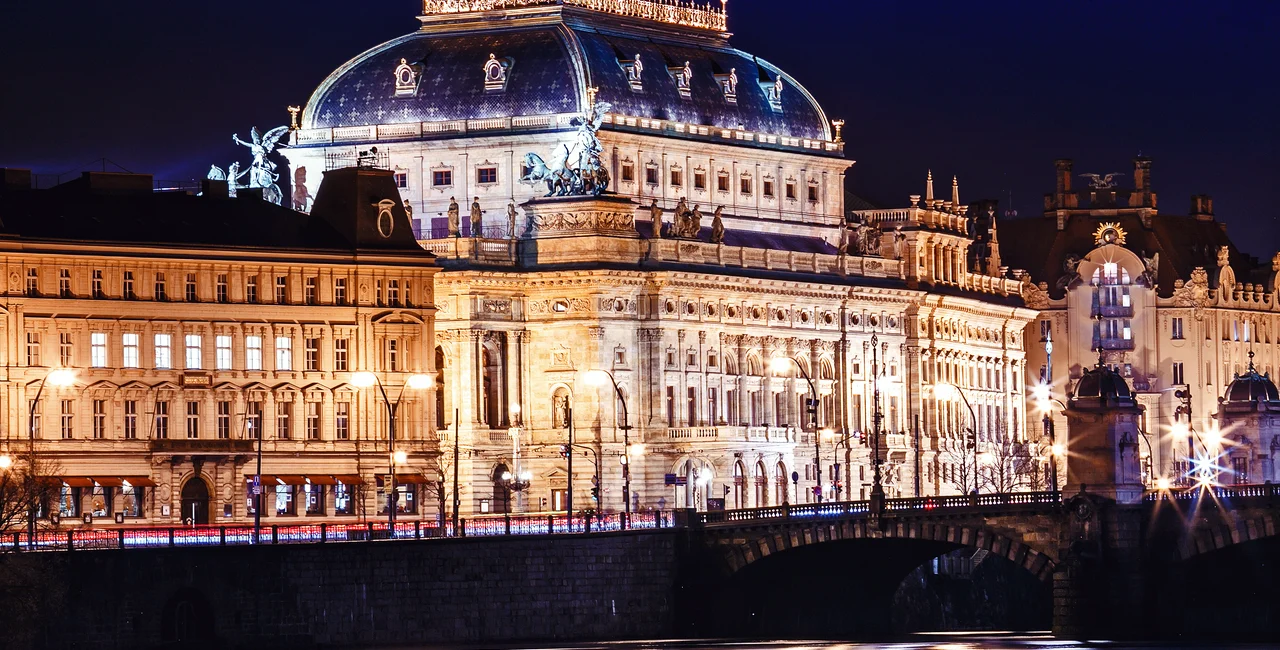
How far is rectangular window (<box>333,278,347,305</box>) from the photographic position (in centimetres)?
18312

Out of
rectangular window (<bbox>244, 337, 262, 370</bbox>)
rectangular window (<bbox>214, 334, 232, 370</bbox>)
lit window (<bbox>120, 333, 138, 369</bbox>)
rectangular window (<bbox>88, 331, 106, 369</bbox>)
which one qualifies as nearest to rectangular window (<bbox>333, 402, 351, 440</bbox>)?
rectangular window (<bbox>244, 337, 262, 370</bbox>)

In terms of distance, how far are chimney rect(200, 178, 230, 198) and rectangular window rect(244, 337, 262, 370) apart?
661cm

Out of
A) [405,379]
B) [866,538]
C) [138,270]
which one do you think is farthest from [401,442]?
[866,538]

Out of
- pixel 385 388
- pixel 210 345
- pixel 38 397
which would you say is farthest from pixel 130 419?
pixel 385 388

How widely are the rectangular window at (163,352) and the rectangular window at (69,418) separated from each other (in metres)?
4.46

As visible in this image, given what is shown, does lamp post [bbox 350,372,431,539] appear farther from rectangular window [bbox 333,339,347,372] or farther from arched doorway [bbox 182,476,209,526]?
arched doorway [bbox 182,476,209,526]

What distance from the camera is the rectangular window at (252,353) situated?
181 metres

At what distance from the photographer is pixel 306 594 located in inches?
6161

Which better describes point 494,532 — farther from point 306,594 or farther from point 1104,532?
point 1104,532

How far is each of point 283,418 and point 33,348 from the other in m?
12.4

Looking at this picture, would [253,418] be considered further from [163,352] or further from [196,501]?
[163,352]

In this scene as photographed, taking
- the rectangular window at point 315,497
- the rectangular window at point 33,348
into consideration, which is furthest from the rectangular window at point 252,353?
the rectangular window at point 33,348

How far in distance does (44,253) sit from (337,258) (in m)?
14.0

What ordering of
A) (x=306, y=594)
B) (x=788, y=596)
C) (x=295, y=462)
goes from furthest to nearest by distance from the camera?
1. (x=295, y=462)
2. (x=788, y=596)
3. (x=306, y=594)
